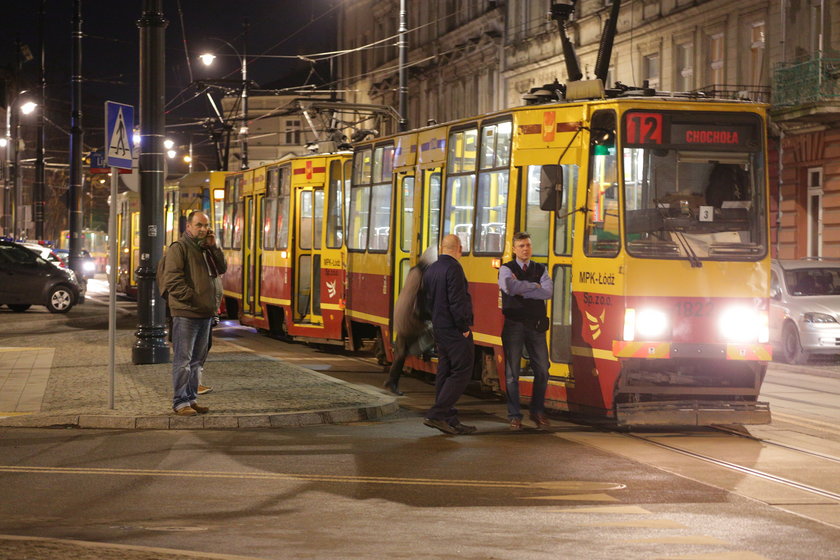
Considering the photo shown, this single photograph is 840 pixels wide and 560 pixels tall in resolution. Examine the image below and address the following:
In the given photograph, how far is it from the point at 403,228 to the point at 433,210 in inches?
54.9

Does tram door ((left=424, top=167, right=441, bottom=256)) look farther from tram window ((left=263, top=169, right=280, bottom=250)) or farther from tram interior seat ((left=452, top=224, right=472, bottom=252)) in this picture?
tram window ((left=263, top=169, right=280, bottom=250))

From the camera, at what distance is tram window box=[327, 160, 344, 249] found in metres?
22.4

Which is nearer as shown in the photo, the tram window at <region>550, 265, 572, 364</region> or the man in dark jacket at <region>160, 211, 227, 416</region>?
the man in dark jacket at <region>160, 211, 227, 416</region>

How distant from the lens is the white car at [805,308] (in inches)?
867

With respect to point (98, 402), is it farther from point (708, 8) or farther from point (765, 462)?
point (708, 8)

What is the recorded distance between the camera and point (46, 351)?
66.8 ft

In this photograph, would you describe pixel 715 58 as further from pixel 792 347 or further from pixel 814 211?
pixel 792 347

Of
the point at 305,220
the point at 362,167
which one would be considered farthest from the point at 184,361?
the point at 305,220

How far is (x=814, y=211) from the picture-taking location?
3262 cm

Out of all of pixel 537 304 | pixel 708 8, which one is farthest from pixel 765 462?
pixel 708 8

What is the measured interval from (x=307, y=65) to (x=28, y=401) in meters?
74.0

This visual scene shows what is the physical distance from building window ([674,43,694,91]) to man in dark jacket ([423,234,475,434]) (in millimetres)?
26686

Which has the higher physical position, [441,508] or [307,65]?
[307,65]

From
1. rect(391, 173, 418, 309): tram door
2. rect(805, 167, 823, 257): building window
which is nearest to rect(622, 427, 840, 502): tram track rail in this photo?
rect(391, 173, 418, 309): tram door
